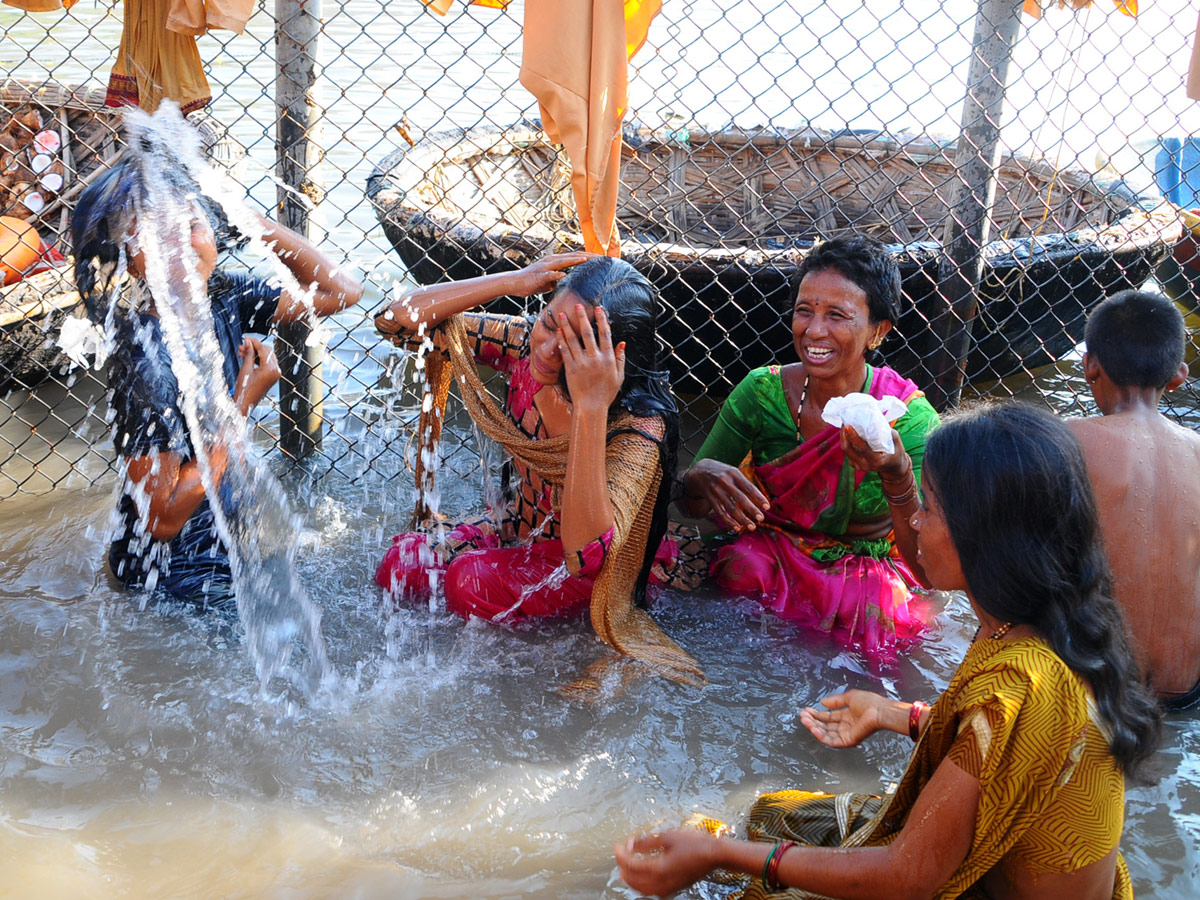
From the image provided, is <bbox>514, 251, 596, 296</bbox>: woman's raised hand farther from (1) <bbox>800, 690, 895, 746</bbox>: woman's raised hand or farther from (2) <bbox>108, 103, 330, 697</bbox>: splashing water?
(1) <bbox>800, 690, 895, 746</bbox>: woman's raised hand

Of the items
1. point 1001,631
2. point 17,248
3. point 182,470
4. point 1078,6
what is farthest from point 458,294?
point 17,248

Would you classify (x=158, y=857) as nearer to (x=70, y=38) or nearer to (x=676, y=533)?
(x=676, y=533)

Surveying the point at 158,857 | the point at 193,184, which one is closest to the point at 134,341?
the point at 193,184

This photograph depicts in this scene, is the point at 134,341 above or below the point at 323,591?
above

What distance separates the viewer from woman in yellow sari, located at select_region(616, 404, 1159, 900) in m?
1.68

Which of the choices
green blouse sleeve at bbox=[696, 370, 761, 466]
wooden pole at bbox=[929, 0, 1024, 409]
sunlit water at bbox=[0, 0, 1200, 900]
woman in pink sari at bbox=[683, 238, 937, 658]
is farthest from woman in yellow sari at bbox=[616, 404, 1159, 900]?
wooden pole at bbox=[929, 0, 1024, 409]

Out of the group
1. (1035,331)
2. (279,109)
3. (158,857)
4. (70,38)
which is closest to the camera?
(158,857)

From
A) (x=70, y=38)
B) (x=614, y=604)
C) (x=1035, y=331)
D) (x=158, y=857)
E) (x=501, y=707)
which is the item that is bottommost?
(x=158, y=857)

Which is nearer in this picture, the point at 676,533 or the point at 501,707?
the point at 501,707

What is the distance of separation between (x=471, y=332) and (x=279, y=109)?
1011 millimetres

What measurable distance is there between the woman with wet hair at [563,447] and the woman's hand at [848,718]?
69 cm

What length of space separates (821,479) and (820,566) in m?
0.30

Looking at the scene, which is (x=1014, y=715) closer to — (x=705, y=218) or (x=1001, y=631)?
(x=1001, y=631)

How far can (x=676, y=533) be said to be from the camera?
359 centimetres
